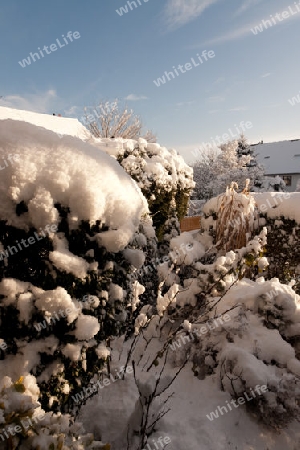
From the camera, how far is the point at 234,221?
557cm

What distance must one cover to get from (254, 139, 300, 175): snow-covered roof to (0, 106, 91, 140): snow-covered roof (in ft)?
84.6

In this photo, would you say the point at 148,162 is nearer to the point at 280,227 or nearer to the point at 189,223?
the point at 280,227

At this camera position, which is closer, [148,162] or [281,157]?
[148,162]

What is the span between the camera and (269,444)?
2814 millimetres

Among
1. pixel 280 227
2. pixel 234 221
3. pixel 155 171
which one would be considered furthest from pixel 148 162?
pixel 280 227

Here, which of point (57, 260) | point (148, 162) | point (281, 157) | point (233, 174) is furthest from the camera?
point (281, 157)

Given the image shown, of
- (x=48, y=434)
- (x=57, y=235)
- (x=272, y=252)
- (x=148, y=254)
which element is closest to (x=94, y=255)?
(x=57, y=235)

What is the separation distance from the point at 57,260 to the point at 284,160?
41.8 metres

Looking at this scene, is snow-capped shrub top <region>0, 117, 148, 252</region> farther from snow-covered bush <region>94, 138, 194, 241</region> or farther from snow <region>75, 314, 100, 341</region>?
snow-covered bush <region>94, 138, 194, 241</region>

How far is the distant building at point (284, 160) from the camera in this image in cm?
3841

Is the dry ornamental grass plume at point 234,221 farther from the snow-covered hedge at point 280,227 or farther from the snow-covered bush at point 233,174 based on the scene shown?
the snow-covered bush at point 233,174

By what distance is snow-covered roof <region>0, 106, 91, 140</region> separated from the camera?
45.1ft

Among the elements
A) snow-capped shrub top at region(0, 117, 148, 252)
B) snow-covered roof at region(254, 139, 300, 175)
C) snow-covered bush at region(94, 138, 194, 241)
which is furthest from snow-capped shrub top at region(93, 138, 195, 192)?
snow-covered roof at region(254, 139, 300, 175)

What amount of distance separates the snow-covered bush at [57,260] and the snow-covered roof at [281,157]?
125 ft
